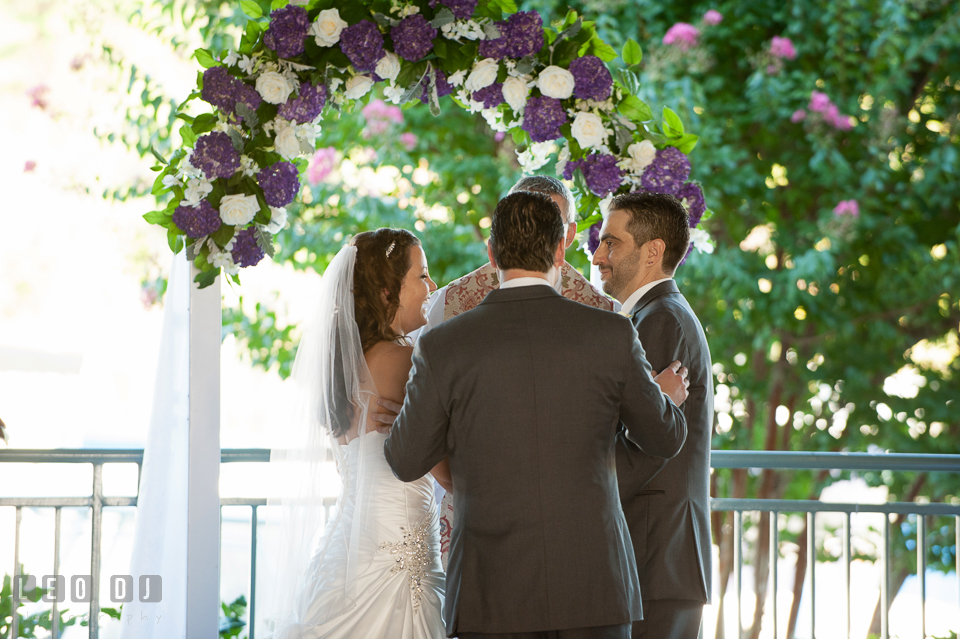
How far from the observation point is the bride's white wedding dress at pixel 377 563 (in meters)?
2.14

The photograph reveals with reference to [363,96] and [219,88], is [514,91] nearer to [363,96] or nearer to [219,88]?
[363,96]

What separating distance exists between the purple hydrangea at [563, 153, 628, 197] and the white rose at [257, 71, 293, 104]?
3.64ft

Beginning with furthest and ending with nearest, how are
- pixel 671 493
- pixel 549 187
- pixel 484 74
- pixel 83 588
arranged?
pixel 83 588, pixel 549 187, pixel 484 74, pixel 671 493

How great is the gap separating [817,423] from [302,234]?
361cm

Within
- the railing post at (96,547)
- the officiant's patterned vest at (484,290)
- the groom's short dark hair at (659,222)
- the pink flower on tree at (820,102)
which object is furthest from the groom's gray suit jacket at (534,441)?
the pink flower on tree at (820,102)

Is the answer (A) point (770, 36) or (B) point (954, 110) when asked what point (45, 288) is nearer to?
(A) point (770, 36)

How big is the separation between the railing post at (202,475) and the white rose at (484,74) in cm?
118

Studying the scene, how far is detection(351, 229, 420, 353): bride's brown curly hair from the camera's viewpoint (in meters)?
A: 2.29

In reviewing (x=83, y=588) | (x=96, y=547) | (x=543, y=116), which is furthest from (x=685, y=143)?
(x=83, y=588)

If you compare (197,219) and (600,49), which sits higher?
(600,49)

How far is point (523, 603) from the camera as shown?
1.75 meters

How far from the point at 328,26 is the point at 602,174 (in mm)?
1078

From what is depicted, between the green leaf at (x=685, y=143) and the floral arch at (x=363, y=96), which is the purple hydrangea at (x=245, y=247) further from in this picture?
the green leaf at (x=685, y=143)

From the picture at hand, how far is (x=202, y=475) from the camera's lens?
8.89 feet
